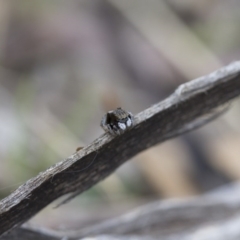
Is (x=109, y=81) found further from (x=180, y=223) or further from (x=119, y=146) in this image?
(x=119, y=146)

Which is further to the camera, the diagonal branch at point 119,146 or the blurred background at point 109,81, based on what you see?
the blurred background at point 109,81

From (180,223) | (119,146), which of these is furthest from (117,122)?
(180,223)

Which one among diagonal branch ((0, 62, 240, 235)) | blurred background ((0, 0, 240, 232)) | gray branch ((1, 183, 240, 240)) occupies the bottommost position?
diagonal branch ((0, 62, 240, 235))

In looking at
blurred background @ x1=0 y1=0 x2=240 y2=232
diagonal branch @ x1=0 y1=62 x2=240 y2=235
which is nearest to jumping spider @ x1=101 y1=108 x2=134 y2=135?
diagonal branch @ x1=0 y1=62 x2=240 y2=235

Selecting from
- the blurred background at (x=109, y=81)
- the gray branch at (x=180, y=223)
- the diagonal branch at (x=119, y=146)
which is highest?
the blurred background at (x=109, y=81)

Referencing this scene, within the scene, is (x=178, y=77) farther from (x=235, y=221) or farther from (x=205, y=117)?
(x=205, y=117)

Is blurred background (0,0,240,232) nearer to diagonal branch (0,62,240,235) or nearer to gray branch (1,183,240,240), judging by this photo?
gray branch (1,183,240,240)

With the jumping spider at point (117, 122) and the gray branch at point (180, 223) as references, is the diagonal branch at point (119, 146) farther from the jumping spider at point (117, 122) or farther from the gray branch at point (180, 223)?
the gray branch at point (180, 223)

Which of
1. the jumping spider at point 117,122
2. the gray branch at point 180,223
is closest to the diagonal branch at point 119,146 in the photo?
the jumping spider at point 117,122
